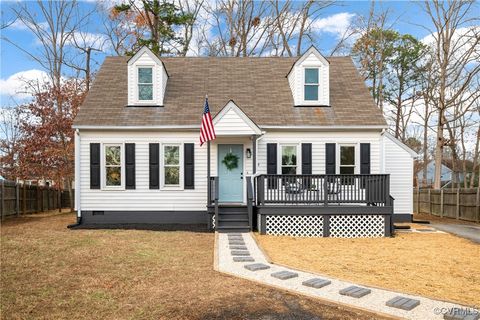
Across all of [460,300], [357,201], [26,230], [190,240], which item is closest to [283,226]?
[357,201]

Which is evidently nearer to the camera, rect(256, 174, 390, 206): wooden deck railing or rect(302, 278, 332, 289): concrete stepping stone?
rect(302, 278, 332, 289): concrete stepping stone

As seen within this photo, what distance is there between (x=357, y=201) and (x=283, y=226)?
242 cm

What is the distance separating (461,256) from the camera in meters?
9.50

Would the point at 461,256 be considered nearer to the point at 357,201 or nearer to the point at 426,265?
the point at 426,265

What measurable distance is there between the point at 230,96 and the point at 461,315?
479 inches

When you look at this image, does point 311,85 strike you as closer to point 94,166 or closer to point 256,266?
point 94,166

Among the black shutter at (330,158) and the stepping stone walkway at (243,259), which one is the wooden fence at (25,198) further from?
the black shutter at (330,158)

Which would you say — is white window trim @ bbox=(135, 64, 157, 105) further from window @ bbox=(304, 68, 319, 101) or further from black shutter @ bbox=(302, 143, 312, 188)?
black shutter @ bbox=(302, 143, 312, 188)

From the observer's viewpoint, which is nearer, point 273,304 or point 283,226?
point 273,304

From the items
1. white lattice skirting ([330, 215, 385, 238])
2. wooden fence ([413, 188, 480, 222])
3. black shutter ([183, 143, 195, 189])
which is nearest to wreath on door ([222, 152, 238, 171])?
black shutter ([183, 143, 195, 189])

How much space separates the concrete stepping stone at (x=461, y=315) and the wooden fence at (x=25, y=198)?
16.1m

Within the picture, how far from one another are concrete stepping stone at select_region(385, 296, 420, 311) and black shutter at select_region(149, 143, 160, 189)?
10.1 metres

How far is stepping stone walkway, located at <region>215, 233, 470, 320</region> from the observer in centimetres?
518

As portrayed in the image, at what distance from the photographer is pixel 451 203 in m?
19.5
